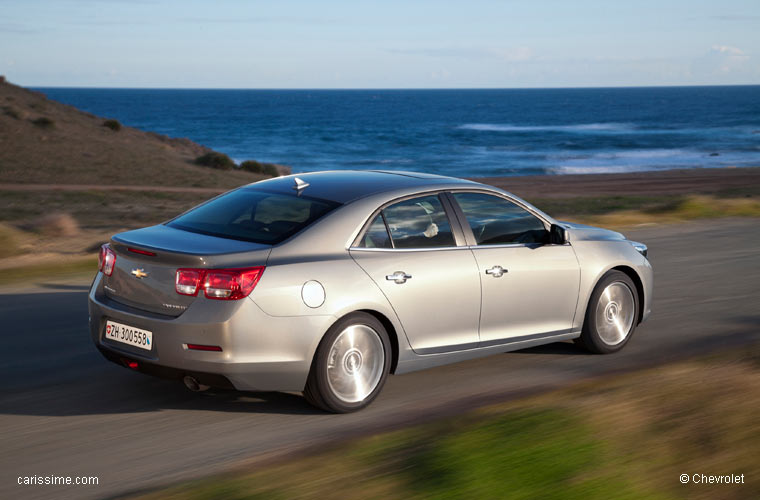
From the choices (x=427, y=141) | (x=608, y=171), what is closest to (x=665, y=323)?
(x=608, y=171)

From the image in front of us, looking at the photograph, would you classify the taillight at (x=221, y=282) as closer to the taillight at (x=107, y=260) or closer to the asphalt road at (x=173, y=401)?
the taillight at (x=107, y=260)

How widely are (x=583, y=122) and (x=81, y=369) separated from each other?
12334cm

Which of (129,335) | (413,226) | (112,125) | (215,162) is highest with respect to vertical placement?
(413,226)

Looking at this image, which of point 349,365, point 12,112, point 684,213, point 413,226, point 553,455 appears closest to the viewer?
point 553,455

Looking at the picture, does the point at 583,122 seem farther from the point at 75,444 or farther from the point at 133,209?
the point at 75,444

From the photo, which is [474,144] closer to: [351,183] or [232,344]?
[351,183]

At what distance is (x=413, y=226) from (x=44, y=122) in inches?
1708

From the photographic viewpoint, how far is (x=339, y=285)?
5.71m

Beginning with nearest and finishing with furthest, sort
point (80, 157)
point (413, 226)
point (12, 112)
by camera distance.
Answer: point (413, 226) → point (80, 157) → point (12, 112)

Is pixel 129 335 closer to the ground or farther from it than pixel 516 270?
closer to the ground

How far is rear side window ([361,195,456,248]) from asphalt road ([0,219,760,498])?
1.11m

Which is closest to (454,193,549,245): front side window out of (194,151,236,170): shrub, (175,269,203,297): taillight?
(175,269,203,297): taillight

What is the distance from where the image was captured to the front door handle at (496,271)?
6.63 metres

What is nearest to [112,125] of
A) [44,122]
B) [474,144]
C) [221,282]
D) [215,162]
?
[44,122]
